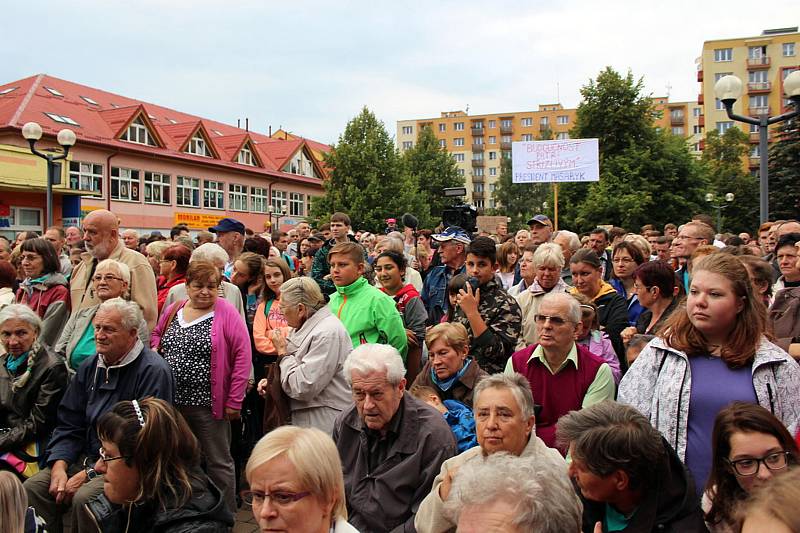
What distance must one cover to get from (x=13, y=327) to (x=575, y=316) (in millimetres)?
3695

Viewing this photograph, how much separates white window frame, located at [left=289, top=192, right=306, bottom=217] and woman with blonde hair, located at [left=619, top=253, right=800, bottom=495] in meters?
45.4

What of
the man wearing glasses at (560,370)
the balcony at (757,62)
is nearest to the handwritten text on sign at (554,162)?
the man wearing glasses at (560,370)

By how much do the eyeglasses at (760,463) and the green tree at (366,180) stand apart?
110 ft

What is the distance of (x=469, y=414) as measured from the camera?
342 centimetres

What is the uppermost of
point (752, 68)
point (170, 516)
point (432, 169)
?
point (752, 68)

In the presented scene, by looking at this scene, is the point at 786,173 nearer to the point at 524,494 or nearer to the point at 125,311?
the point at 125,311

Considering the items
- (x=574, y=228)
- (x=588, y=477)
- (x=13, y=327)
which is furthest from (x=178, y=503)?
(x=574, y=228)

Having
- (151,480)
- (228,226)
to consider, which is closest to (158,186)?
(228,226)

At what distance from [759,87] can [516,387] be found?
74.4 meters

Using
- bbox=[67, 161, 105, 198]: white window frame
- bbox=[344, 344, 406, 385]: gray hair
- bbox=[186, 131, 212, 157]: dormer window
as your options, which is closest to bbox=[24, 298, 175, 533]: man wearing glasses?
bbox=[344, 344, 406, 385]: gray hair

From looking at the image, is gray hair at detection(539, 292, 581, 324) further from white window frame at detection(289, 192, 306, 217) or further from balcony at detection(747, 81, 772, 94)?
balcony at detection(747, 81, 772, 94)

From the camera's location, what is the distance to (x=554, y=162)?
23.3m

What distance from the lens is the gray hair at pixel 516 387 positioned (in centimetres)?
279

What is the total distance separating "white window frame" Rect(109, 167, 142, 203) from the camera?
1272 inches
